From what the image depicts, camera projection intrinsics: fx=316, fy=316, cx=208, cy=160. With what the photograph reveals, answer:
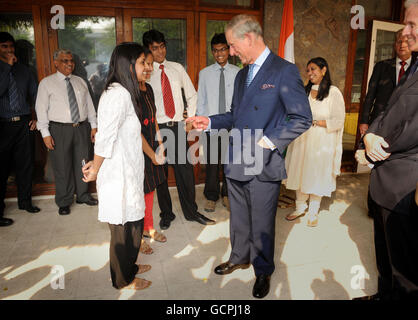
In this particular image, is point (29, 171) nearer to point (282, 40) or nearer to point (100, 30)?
point (100, 30)

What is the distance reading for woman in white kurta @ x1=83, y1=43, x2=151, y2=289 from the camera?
2.04 meters

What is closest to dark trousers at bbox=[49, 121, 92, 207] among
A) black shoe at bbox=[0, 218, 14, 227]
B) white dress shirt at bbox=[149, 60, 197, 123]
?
black shoe at bbox=[0, 218, 14, 227]

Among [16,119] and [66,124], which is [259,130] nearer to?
[66,124]

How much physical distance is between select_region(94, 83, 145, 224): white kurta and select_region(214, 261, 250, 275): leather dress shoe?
0.89 m

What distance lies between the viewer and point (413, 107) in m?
1.87

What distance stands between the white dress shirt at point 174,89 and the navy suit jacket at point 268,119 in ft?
4.37

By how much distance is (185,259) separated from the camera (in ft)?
9.75

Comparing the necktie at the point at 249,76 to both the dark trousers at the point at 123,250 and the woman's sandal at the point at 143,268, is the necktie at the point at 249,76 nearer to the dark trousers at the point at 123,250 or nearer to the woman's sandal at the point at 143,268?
the dark trousers at the point at 123,250

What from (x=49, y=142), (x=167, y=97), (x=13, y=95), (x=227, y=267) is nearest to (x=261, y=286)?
(x=227, y=267)

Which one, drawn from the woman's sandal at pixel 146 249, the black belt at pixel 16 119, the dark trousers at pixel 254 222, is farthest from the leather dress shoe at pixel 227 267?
the black belt at pixel 16 119

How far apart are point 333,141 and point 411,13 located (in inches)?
79.9

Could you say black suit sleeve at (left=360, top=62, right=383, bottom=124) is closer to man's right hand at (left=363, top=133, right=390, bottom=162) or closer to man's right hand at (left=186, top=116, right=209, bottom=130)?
man's right hand at (left=363, top=133, right=390, bottom=162)

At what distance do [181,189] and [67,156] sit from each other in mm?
1621
